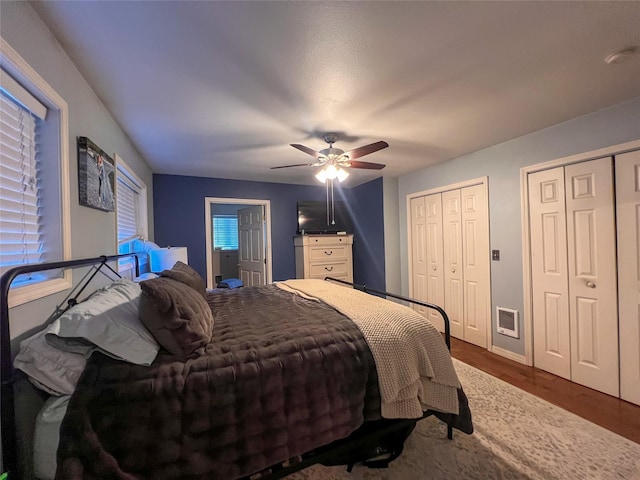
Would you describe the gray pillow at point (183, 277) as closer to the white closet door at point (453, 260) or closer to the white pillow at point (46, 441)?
the white pillow at point (46, 441)

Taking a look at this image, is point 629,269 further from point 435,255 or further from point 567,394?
point 435,255

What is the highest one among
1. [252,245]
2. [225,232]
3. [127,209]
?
[127,209]

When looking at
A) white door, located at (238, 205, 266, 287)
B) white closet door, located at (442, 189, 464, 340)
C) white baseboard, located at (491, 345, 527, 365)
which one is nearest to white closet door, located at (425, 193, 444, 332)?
white closet door, located at (442, 189, 464, 340)

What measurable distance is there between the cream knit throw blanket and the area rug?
14.0 inches

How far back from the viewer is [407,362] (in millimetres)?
1401

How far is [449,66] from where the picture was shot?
1569mm

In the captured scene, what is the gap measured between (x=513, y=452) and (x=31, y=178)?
2988 mm

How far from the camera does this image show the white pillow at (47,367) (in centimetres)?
92

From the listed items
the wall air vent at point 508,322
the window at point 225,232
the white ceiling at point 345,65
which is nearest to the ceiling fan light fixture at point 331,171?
the white ceiling at point 345,65

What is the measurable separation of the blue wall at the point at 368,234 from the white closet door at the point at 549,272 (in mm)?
2037

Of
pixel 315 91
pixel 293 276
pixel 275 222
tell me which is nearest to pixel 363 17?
pixel 315 91

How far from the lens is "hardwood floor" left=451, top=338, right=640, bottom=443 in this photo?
1832 millimetres

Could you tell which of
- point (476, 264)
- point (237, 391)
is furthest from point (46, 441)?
point (476, 264)

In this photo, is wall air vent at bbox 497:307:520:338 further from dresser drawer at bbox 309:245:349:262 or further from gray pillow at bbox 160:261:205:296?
gray pillow at bbox 160:261:205:296
